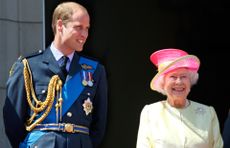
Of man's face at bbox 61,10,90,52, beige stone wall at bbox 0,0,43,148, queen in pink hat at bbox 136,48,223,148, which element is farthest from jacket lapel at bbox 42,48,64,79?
beige stone wall at bbox 0,0,43,148

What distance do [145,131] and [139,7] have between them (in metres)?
1.98

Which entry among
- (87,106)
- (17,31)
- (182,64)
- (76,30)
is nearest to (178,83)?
(182,64)

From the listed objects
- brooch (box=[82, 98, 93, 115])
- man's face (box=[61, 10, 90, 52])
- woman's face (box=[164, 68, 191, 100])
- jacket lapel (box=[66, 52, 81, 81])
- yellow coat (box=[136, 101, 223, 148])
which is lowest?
yellow coat (box=[136, 101, 223, 148])

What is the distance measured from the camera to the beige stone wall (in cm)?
514

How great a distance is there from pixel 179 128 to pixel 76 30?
86cm

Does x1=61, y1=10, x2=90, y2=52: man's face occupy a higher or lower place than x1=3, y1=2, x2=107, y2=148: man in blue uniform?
higher

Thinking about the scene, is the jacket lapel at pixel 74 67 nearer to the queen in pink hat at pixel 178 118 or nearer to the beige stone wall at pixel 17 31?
the queen in pink hat at pixel 178 118

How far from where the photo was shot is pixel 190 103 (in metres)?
3.89

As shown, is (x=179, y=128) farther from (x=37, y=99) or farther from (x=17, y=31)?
(x=17, y=31)

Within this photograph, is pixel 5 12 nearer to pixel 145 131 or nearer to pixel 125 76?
pixel 125 76

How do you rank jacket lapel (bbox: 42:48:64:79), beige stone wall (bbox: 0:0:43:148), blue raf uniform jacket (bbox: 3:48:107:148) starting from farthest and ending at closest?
beige stone wall (bbox: 0:0:43:148) < jacket lapel (bbox: 42:48:64:79) < blue raf uniform jacket (bbox: 3:48:107:148)

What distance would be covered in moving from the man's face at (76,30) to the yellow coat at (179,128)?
62 cm

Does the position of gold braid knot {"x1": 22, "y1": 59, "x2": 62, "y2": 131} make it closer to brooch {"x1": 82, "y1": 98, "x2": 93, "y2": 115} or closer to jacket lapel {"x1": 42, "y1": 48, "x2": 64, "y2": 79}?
jacket lapel {"x1": 42, "y1": 48, "x2": 64, "y2": 79}

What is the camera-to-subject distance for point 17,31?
17.2ft
